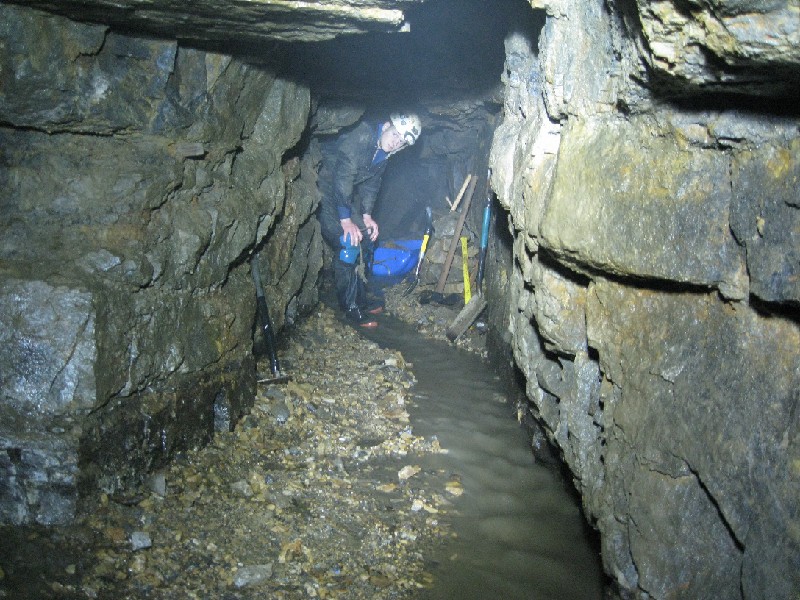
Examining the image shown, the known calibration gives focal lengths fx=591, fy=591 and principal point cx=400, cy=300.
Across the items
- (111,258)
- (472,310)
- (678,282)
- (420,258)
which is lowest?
(472,310)

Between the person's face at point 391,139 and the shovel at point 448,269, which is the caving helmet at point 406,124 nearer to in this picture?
the person's face at point 391,139

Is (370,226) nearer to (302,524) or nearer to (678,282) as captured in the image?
(302,524)

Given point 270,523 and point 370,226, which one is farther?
point 370,226

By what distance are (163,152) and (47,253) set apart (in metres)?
1.01

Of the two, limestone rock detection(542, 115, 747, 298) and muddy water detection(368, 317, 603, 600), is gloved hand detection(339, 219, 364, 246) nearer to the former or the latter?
muddy water detection(368, 317, 603, 600)

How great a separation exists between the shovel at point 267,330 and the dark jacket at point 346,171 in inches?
92.0

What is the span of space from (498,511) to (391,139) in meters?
5.01

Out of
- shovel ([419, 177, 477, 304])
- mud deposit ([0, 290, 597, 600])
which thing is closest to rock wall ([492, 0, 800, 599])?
mud deposit ([0, 290, 597, 600])

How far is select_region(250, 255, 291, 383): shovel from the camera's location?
5176 millimetres

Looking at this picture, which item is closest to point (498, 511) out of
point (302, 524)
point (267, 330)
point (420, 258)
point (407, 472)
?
point (407, 472)

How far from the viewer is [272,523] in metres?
3.40

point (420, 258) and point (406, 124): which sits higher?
point (406, 124)

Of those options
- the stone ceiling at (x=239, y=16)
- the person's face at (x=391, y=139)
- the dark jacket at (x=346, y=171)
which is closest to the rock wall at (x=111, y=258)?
the stone ceiling at (x=239, y=16)

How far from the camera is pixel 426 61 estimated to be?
267 inches
